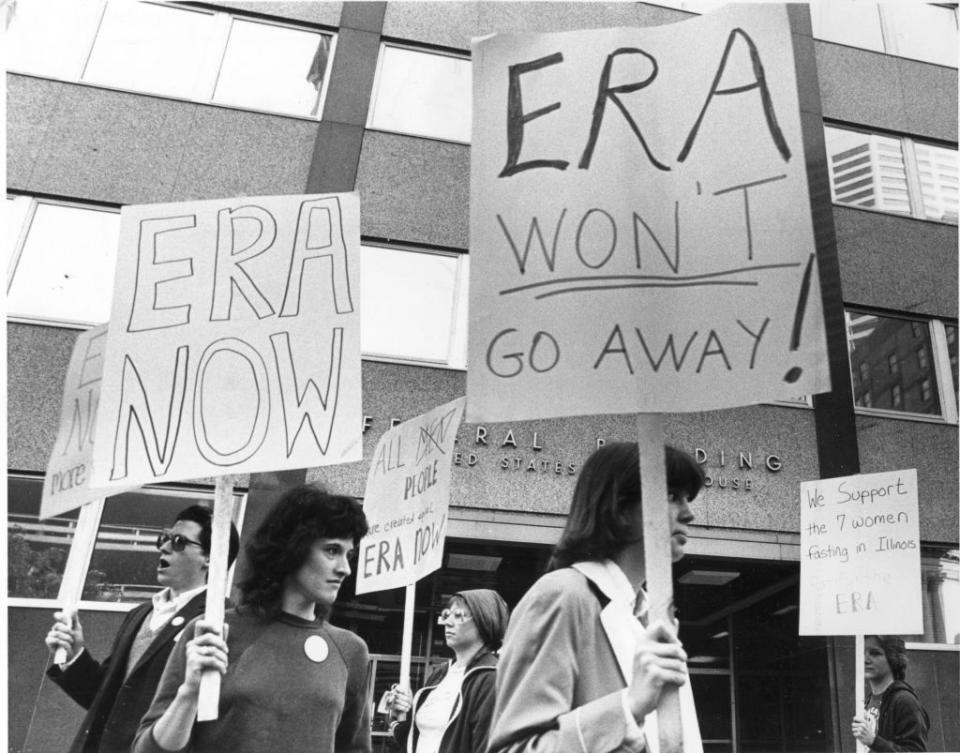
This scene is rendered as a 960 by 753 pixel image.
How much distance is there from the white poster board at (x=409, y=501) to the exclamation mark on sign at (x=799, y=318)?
271 cm

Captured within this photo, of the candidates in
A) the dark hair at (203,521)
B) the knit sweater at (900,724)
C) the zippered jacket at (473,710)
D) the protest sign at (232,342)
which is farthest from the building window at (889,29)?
the dark hair at (203,521)

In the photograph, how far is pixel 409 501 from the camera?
4.70m

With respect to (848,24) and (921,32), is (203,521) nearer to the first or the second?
(848,24)

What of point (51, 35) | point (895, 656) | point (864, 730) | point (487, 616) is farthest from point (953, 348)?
point (51, 35)

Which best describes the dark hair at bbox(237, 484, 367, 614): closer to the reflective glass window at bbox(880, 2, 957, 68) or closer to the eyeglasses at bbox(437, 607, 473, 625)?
the eyeglasses at bbox(437, 607, 473, 625)

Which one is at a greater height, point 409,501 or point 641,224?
point 641,224

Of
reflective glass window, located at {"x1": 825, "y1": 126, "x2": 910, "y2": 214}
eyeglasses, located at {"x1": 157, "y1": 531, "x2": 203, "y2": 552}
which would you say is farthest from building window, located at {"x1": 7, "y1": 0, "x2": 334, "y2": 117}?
eyeglasses, located at {"x1": 157, "y1": 531, "x2": 203, "y2": 552}

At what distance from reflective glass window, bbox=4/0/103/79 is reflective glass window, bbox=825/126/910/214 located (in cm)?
858

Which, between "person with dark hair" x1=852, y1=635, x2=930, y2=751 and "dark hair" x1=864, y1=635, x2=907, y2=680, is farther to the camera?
"dark hair" x1=864, y1=635, x2=907, y2=680

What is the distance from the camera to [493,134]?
218 cm

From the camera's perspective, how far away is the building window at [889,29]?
11.1 m

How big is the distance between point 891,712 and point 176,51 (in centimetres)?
909

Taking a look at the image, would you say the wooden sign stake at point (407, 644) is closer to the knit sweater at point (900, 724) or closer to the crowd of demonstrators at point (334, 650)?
the crowd of demonstrators at point (334, 650)

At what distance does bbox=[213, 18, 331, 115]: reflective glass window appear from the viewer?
932 centimetres
